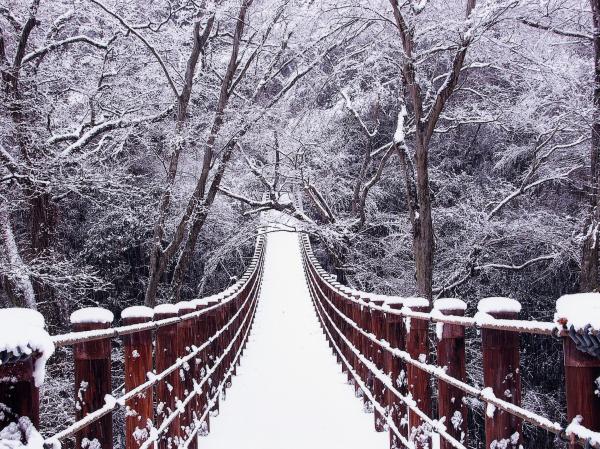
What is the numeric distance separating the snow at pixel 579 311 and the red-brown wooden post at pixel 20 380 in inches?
62.4

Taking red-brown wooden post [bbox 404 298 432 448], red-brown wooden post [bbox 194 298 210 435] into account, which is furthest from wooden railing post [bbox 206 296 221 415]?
red-brown wooden post [bbox 404 298 432 448]

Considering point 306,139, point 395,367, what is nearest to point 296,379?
point 395,367

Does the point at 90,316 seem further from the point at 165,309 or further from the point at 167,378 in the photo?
the point at 167,378

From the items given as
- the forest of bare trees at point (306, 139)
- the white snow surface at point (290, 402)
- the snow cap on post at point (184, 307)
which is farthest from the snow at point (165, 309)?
the forest of bare trees at point (306, 139)

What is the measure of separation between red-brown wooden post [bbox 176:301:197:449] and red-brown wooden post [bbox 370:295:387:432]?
6.08ft

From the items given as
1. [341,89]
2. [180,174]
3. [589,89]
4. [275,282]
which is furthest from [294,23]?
[275,282]

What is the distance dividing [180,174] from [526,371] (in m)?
13.7

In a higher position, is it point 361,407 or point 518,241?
point 518,241

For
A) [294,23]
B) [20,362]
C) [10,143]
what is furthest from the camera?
[294,23]

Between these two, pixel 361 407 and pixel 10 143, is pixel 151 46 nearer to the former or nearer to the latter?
pixel 10 143

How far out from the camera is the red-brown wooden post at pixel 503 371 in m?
2.89

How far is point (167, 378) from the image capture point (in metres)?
5.25

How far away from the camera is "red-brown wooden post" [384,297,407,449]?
579 cm

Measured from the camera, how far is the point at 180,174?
23766 millimetres
